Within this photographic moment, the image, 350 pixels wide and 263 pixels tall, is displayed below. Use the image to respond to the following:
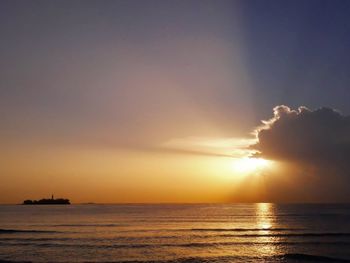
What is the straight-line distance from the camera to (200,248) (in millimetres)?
47969

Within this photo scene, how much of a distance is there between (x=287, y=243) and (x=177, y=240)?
14.0m

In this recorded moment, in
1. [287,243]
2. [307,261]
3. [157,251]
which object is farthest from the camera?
[287,243]

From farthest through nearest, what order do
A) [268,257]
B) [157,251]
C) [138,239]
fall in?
[138,239]
[157,251]
[268,257]

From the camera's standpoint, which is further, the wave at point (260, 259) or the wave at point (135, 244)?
the wave at point (135, 244)

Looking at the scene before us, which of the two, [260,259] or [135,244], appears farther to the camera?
[135,244]

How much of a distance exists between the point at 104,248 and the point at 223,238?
62.0 feet

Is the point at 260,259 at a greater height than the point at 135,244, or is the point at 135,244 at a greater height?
the point at 135,244

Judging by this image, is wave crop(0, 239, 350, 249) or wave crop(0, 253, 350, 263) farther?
wave crop(0, 239, 350, 249)

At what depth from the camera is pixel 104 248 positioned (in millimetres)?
47438

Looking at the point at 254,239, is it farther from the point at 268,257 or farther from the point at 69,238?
the point at 69,238

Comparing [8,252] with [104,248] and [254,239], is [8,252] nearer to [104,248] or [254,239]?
[104,248]

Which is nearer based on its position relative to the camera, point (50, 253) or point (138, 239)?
point (50, 253)

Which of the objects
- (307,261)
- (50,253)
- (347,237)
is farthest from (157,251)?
(347,237)

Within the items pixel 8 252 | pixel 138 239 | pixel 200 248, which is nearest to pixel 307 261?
pixel 200 248
